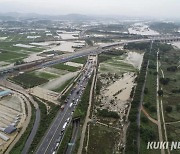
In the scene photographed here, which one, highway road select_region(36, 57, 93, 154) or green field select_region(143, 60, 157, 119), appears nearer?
highway road select_region(36, 57, 93, 154)

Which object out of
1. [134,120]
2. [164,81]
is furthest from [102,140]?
[164,81]

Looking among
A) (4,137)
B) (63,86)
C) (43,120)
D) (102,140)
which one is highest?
(63,86)

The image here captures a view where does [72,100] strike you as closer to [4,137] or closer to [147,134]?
[4,137]

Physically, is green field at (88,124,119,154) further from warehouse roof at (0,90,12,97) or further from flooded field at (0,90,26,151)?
warehouse roof at (0,90,12,97)

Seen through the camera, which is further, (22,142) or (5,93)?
(5,93)

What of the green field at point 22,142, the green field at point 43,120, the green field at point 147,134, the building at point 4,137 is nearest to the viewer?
the green field at point 22,142

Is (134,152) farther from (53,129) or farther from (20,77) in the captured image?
(20,77)

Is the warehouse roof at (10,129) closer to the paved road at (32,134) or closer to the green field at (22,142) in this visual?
the green field at (22,142)

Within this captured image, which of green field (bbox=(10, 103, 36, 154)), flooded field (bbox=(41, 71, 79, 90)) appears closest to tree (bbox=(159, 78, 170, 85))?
flooded field (bbox=(41, 71, 79, 90))

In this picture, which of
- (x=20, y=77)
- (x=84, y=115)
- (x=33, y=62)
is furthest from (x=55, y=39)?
(x=84, y=115)

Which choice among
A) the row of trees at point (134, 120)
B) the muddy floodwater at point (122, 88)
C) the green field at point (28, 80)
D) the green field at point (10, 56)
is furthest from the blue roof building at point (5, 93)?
the green field at point (10, 56)
